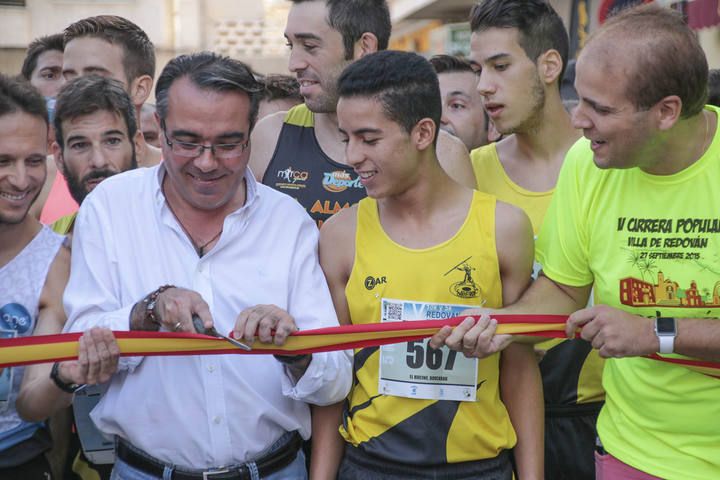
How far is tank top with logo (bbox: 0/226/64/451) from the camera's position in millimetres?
3127

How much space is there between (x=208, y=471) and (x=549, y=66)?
255cm

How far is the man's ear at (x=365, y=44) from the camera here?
15.1 feet

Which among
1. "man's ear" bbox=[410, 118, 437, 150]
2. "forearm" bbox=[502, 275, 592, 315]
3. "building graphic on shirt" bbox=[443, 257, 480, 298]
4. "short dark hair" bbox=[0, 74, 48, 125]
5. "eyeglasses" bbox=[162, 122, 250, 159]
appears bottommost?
"forearm" bbox=[502, 275, 592, 315]

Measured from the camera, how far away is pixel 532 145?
4.23 meters

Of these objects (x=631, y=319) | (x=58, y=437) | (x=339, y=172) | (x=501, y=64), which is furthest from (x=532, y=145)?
(x=58, y=437)

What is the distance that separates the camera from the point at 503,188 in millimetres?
4082

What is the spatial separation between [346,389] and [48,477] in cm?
117

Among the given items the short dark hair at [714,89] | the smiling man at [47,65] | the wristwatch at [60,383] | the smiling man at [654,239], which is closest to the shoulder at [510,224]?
the smiling man at [654,239]

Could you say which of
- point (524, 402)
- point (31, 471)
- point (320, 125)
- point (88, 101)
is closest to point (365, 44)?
point (320, 125)

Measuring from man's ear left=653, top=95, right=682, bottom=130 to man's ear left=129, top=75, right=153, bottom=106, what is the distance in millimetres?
3477

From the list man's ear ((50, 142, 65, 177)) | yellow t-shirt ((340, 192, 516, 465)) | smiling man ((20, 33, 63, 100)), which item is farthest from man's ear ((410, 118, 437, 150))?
smiling man ((20, 33, 63, 100))

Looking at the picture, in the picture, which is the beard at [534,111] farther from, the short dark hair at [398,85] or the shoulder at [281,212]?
the shoulder at [281,212]

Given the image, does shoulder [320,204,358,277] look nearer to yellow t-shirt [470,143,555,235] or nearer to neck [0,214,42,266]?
yellow t-shirt [470,143,555,235]

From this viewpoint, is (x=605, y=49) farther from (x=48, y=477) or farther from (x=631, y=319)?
(x=48, y=477)
